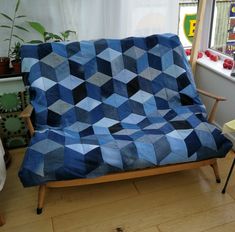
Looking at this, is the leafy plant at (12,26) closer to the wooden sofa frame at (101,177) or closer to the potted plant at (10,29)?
the potted plant at (10,29)

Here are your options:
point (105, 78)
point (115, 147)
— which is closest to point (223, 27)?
point (105, 78)

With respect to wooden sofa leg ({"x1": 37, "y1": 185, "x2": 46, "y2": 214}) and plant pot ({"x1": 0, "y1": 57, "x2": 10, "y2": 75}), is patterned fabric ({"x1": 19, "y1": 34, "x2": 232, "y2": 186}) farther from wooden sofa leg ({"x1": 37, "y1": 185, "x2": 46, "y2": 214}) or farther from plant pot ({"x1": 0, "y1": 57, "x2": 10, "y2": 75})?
plant pot ({"x1": 0, "y1": 57, "x2": 10, "y2": 75})

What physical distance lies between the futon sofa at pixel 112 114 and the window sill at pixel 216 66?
1.14ft

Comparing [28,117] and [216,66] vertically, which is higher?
[216,66]

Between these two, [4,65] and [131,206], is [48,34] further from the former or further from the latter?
[131,206]

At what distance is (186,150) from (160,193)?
0.40 m

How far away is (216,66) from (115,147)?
55.3 inches

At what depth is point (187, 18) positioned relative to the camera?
111 inches

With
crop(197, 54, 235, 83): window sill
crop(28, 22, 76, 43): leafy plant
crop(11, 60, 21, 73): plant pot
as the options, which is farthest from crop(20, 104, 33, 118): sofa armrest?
crop(197, 54, 235, 83): window sill

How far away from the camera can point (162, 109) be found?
217 cm

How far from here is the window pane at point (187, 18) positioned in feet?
9.02

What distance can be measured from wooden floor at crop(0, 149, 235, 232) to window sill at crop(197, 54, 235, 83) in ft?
2.65

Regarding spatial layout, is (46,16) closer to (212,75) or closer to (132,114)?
(132,114)

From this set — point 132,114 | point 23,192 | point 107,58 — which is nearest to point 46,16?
point 107,58
